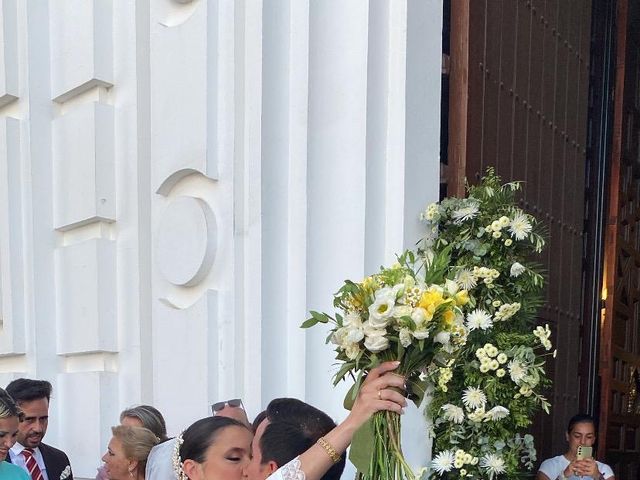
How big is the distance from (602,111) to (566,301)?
66.1 inches

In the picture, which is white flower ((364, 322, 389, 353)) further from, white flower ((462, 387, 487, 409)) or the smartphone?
the smartphone

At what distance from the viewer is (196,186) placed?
15.6 feet

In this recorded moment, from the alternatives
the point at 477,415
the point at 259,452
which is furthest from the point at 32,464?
the point at 259,452

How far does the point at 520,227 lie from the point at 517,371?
2.02 ft

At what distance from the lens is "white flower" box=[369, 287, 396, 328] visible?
2133mm

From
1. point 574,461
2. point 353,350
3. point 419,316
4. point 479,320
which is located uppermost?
point 419,316

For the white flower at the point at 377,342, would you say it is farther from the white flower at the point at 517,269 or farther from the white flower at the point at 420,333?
the white flower at the point at 517,269

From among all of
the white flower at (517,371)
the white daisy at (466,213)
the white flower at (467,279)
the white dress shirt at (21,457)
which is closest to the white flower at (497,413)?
the white flower at (517,371)

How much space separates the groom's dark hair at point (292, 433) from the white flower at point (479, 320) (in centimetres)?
118

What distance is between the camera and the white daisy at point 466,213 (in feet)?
12.5

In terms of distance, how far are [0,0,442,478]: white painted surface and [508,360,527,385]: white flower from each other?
774mm

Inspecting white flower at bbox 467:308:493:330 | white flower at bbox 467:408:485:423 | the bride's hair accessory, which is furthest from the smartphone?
the bride's hair accessory

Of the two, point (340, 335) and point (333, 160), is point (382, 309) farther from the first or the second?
point (333, 160)

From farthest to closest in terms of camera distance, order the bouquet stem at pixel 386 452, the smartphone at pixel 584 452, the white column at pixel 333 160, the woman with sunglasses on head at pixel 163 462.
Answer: the smartphone at pixel 584 452 → the white column at pixel 333 160 → the woman with sunglasses on head at pixel 163 462 → the bouquet stem at pixel 386 452
